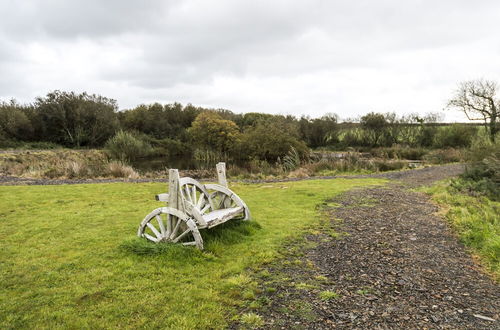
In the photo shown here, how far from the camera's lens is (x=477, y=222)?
24.6ft

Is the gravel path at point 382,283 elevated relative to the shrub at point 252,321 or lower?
lower

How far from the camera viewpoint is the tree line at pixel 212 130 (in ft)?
114

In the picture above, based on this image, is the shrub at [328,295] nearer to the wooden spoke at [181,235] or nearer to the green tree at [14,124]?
the wooden spoke at [181,235]

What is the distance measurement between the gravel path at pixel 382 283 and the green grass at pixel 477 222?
0.83 ft

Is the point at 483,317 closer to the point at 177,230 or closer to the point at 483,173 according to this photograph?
the point at 177,230

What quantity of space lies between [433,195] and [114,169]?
16.6 metres

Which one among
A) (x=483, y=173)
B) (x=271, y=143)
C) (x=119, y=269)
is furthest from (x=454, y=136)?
(x=119, y=269)

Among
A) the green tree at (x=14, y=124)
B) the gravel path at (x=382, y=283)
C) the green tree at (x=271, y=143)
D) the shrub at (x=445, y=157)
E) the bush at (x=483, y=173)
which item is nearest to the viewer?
the gravel path at (x=382, y=283)

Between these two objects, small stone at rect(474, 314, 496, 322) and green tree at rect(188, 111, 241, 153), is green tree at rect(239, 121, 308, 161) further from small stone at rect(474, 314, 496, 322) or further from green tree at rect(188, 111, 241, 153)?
small stone at rect(474, 314, 496, 322)

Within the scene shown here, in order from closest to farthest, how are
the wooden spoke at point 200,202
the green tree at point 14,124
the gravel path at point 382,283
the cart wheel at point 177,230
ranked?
the gravel path at point 382,283 → the cart wheel at point 177,230 → the wooden spoke at point 200,202 → the green tree at point 14,124

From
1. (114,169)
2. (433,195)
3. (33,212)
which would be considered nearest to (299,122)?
(114,169)

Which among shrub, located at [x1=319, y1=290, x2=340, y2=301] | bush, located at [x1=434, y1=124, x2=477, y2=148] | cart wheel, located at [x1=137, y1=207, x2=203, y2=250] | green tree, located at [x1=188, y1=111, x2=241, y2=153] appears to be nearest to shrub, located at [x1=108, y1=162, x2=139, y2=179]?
cart wheel, located at [x1=137, y1=207, x2=203, y2=250]

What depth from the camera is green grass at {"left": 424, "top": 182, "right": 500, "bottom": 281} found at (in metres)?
5.74

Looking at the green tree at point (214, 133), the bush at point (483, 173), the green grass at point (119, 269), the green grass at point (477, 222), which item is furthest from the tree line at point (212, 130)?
the green grass at point (119, 269)
